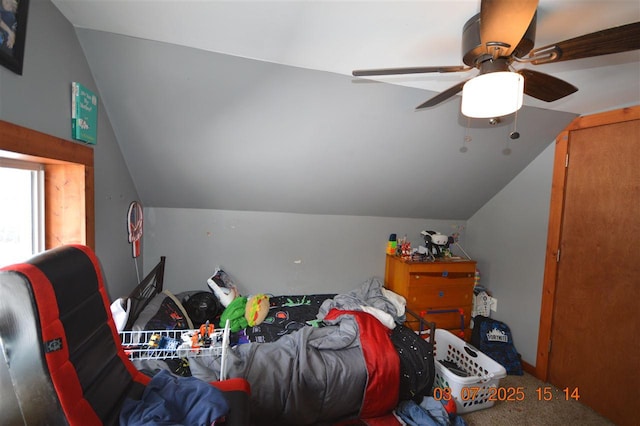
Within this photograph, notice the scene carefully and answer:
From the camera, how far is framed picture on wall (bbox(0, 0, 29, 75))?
0.97 meters

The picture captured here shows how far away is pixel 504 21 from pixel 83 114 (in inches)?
77.5

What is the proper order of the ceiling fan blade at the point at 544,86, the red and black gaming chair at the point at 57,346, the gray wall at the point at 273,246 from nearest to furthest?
1. the red and black gaming chair at the point at 57,346
2. the ceiling fan blade at the point at 544,86
3. the gray wall at the point at 273,246

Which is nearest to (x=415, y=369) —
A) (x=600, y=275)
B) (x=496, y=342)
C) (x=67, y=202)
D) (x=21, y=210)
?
(x=496, y=342)

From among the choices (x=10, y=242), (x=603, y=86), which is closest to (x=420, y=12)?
(x=603, y=86)

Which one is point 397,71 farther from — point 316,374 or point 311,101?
point 316,374

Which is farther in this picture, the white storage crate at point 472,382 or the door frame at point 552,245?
the door frame at point 552,245

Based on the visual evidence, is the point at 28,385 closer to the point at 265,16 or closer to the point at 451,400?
the point at 265,16

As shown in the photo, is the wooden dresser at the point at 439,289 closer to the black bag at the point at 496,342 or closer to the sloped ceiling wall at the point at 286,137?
the black bag at the point at 496,342

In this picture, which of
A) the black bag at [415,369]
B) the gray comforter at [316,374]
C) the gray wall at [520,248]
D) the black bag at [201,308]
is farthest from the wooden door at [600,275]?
the black bag at [201,308]

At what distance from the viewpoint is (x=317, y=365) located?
1.76m

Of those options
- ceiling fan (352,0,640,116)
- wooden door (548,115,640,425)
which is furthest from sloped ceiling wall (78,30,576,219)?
ceiling fan (352,0,640,116)

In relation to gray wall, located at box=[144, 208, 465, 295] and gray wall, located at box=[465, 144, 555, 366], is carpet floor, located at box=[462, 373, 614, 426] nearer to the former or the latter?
gray wall, located at box=[465, 144, 555, 366]

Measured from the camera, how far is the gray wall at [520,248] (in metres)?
2.62
